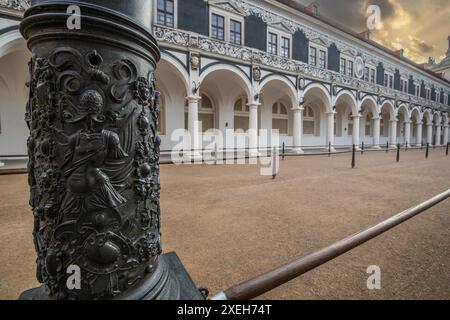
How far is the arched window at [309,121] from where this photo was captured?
22866mm

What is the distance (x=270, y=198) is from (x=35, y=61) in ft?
15.2

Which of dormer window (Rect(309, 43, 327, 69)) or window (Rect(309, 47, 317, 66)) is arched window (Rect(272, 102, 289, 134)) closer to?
window (Rect(309, 47, 317, 66))

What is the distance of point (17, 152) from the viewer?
1111cm

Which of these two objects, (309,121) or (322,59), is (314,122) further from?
(322,59)

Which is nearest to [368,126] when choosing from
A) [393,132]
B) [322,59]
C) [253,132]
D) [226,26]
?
[393,132]

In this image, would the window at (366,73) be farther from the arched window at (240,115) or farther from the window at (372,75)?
the arched window at (240,115)

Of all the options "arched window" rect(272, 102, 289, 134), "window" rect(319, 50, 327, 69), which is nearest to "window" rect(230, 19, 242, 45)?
"arched window" rect(272, 102, 289, 134)

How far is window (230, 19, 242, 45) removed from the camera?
14.3m

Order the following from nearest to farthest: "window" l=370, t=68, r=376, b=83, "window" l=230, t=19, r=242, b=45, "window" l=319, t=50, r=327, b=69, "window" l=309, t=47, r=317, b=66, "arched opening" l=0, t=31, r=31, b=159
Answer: "arched opening" l=0, t=31, r=31, b=159 < "window" l=230, t=19, r=242, b=45 < "window" l=309, t=47, r=317, b=66 < "window" l=319, t=50, r=327, b=69 < "window" l=370, t=68, r=376, b=83

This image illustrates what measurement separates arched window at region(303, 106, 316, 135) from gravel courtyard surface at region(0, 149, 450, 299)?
17.8 m

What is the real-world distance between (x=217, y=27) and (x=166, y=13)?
10.6ft

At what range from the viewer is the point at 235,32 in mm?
14430

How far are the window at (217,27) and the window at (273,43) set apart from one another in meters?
3.91

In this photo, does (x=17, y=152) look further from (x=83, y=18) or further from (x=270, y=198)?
(x=83, y=18)
